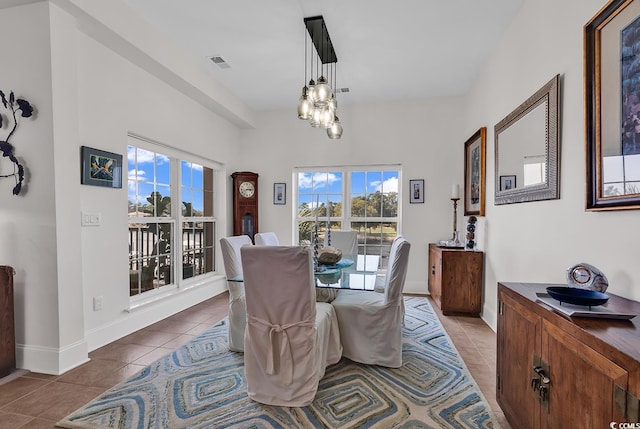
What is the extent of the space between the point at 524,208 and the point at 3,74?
4.30 meters

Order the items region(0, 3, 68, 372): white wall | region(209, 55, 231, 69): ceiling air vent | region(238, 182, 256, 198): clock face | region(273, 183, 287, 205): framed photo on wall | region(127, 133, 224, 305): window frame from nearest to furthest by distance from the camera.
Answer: region(0, 3, 68, 372): white wall, region(127, 133, 224, 305): window frame, region(209, 55, 231, 69): ceiling air vent, region(238, 182, 256, 198): clock face, region(273, 183, 287, 205): framed photo on wall

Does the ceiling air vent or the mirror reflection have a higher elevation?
the ceiling air vent

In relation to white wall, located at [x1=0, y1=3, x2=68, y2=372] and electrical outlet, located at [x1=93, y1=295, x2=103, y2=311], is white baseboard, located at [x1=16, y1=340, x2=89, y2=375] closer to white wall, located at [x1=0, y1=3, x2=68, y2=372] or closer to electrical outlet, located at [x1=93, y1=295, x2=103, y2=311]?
white wall, located at [x1=0, y1=3, x2=68, y2=372]

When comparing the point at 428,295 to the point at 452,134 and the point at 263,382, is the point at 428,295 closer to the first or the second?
the point at 452,134

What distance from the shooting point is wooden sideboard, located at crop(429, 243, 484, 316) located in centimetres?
364

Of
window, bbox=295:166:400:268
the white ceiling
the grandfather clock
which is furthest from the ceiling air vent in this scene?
window, bbox=295:166:400:268

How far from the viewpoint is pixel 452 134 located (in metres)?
4.66

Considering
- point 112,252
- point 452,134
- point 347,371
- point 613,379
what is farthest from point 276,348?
point 452,134

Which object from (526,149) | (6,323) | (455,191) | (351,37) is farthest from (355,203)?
(6,323)

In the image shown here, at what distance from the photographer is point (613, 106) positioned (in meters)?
1.53

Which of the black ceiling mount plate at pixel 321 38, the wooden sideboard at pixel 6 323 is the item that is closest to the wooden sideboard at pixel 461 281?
the black ceiling mount plate at pixel 321 38

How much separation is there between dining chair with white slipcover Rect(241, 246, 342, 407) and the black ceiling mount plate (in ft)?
7.18

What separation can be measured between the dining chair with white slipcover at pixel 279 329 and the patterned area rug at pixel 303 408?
12cm

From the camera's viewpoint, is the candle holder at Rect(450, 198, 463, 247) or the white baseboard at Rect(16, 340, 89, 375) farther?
the candle holder at Rect(450, 198, 463, 247)
